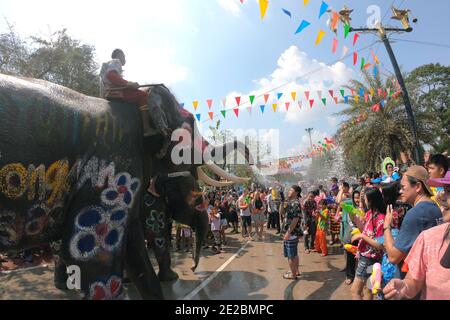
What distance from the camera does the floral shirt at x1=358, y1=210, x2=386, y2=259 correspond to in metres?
3.75

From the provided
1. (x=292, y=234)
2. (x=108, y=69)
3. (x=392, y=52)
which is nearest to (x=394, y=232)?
(x=292, y=234)

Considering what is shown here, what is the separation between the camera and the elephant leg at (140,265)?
332 centimetres

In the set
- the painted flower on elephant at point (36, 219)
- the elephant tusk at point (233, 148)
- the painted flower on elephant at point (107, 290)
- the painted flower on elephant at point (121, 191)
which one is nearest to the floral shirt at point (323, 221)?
the elephant tusk at point (233, 148)

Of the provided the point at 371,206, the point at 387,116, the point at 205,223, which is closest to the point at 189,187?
the point at 205,223

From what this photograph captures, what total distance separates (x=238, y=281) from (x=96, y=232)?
360cm

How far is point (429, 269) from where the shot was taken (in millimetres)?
1976

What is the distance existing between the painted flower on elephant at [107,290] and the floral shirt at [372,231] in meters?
2.62

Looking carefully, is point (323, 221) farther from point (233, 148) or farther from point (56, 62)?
point (56, 62)

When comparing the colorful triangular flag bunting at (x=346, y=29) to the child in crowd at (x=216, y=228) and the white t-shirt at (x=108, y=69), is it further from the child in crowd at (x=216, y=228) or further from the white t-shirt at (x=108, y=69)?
the white t-shirt at (x=108, y=69)

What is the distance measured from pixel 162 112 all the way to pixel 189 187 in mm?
1439

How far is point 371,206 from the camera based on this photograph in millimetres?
3908

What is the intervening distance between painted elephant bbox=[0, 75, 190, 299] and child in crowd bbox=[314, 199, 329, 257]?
583 centimetres

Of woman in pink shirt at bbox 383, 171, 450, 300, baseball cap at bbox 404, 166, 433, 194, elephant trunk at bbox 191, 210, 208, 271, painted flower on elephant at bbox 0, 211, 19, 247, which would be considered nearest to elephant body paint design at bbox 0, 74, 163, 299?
painted flower on elephant at bbox 0, 211, 19, 247
